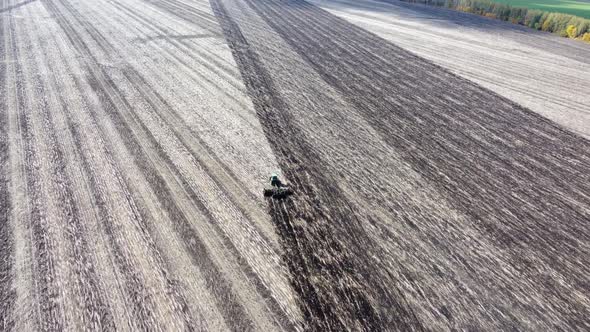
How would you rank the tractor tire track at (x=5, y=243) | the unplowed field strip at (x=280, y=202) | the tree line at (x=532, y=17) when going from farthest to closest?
the tree line at (x=532, y=17) → the unplowed field strip at (x=280, y=202) → the tractor tire track at (x=5, y=243)

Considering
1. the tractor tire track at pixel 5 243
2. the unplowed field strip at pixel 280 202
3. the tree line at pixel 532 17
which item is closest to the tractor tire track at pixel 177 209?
the unplowed field strip at pixel 280 202

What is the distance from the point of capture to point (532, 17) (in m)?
16.9

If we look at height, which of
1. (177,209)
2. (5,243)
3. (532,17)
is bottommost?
(5,243)

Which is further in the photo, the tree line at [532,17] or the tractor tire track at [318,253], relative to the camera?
the tree line at [532,17]

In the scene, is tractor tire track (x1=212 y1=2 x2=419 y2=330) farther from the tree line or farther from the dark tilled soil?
the tree line

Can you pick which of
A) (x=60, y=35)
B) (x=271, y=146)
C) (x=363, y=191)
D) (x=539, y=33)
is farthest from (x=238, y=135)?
(x=539, y=33)

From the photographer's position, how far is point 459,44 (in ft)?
42.1

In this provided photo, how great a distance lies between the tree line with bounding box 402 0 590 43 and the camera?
14.8m

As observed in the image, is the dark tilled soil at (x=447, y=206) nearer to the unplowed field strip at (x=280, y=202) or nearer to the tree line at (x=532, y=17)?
the unplowed field strip at (x=280, y=202)

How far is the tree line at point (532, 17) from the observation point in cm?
1484

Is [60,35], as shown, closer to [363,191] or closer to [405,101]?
[405,101]

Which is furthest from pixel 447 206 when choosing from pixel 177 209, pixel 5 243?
pixel 5 243

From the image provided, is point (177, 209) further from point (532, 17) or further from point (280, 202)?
point (532, 17)

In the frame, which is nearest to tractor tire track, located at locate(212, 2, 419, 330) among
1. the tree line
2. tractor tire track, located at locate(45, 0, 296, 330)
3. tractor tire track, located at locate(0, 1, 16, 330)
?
tractor tire track, located at locate(45, 0, 296, 330)
